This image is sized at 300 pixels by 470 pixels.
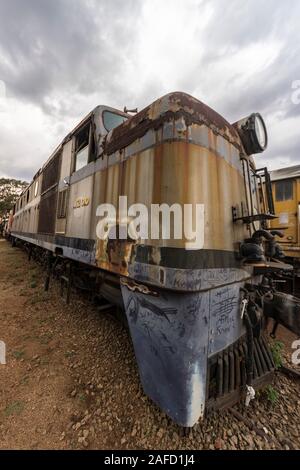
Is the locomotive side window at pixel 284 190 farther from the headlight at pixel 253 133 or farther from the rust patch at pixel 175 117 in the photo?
the rust patch at pixel 175 117

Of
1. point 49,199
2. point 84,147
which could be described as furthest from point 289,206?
point 49,199

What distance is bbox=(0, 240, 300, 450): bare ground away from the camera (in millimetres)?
2006

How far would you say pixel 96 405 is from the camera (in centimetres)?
240

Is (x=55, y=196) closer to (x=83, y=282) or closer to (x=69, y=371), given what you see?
(x=83, y=282)

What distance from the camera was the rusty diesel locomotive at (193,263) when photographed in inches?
72.2

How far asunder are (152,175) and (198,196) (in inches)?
18.9

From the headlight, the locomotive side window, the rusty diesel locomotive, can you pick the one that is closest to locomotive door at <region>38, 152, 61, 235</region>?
the rusty diesel locomotive

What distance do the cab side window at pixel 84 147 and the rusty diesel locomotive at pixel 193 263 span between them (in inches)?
29.1

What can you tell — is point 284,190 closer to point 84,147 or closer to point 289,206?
point 289,206

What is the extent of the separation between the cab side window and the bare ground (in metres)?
2.74

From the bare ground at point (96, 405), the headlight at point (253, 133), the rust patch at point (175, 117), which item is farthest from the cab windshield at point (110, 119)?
the bare ground at point (96, 405)

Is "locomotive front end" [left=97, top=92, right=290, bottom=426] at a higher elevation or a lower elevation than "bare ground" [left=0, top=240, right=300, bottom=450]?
higher

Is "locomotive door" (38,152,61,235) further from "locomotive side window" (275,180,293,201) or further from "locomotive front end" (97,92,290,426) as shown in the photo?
"locomotive side window" (275,180,293,201)
